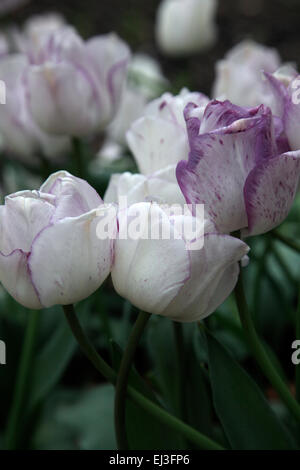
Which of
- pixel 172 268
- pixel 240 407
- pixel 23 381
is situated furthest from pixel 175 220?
pixel 23 381

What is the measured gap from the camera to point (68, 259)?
A: 0.40 m

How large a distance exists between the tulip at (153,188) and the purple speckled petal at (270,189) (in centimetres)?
5

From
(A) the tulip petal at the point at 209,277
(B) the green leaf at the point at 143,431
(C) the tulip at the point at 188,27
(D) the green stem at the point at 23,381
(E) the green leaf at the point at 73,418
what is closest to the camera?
(A) the tulip petal at the point at 209,277

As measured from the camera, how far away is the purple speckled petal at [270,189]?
404 millimetres

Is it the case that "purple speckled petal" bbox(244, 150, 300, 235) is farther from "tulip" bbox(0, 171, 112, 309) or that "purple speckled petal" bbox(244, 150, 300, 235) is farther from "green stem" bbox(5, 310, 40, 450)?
"green stem" bbox(5, 310, 40, 450)

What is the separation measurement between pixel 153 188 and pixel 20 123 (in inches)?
15.9

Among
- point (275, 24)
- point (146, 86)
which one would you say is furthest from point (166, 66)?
point (146, 86)

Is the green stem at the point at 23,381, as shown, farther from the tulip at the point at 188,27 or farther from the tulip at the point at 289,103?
the tulip at the point at 188,27

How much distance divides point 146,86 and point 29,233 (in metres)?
1.22

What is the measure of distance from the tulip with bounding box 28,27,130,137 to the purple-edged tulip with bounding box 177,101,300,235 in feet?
1.13

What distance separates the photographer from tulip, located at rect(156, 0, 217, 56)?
158cm

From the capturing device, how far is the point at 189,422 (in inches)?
22.7

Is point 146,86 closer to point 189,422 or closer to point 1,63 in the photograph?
point 1,63

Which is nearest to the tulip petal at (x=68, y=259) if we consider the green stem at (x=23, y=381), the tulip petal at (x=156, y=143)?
the tulip petal at (x=156, y=143)
